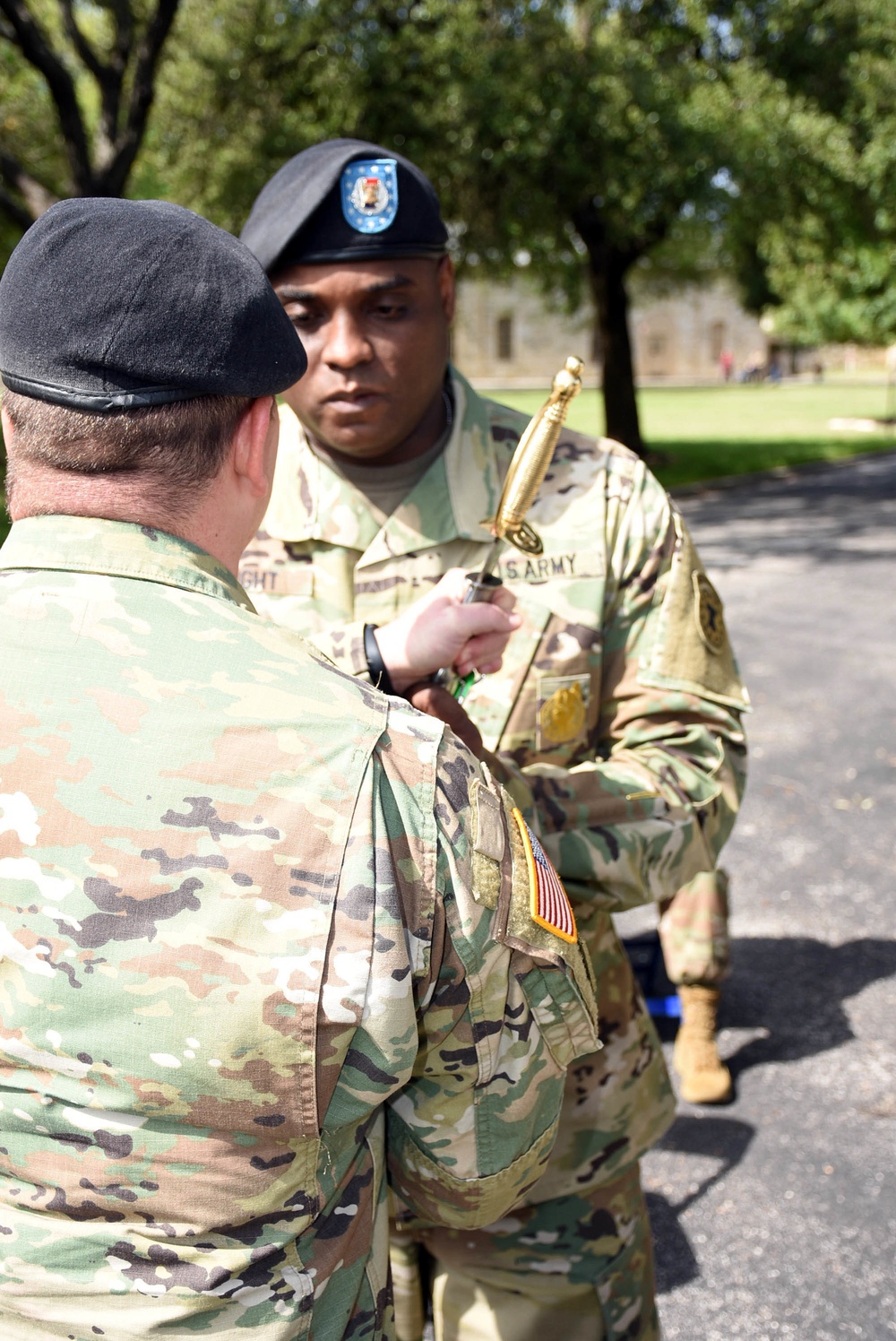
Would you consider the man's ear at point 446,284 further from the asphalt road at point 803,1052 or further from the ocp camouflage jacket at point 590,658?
the asphalt road at point 803,1052

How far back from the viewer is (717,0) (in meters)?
13.5

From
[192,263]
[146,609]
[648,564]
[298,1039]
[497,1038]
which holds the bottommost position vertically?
[497,1038]

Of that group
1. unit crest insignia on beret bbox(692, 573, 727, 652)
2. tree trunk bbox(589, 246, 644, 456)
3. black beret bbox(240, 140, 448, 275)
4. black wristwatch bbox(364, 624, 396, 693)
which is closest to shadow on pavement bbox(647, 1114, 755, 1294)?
unit crest insignia on beret bbox(692, 573, 727, 652)

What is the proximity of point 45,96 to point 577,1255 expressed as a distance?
568 inches

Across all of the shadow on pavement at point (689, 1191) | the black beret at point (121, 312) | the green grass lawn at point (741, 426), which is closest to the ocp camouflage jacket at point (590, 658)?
the black beret at point (121, 312)

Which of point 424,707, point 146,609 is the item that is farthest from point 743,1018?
point 146,609

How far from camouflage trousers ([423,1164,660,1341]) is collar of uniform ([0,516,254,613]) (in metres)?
1.28

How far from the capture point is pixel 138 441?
119cm

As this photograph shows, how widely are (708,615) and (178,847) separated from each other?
1265 millimetres

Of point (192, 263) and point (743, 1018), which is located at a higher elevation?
point (192, 263)

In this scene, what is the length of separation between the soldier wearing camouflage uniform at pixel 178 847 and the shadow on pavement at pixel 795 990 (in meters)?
2.92

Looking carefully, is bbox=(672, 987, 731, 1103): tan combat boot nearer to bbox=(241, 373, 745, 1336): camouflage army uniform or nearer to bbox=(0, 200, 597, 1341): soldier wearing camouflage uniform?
bbox=(241, 373, 745, 1336): camouflage army uniform

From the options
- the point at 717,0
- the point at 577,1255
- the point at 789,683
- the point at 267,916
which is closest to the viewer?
the point at 267,916

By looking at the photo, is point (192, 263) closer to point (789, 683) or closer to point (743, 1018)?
point (743, 1018)
